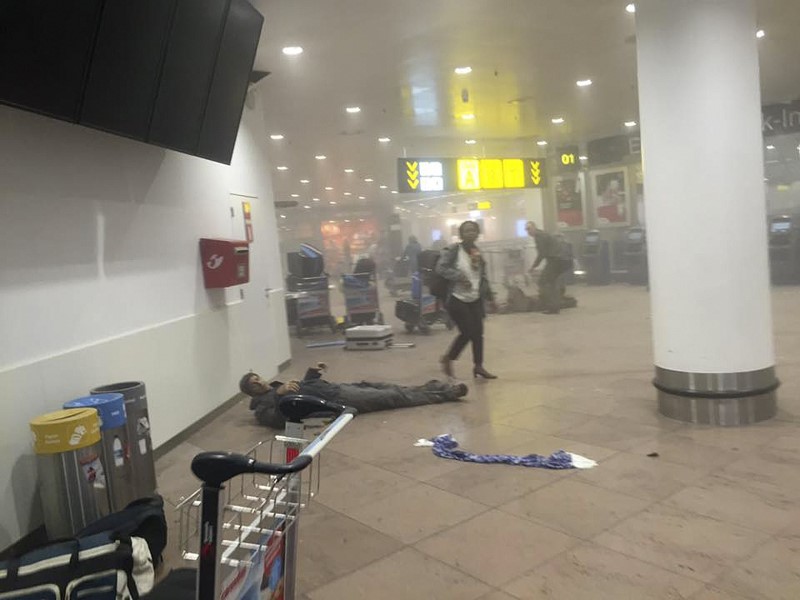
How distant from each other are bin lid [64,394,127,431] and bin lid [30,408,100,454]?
170mm

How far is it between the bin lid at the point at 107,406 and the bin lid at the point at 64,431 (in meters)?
0.17

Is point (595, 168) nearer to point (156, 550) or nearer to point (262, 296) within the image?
point (262, 296)

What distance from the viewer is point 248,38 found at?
5.54m

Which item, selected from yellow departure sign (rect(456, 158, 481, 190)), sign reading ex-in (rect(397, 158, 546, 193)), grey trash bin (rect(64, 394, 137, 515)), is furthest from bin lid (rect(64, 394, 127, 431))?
yellow departure sign (rect(456, 158, 481, 190))

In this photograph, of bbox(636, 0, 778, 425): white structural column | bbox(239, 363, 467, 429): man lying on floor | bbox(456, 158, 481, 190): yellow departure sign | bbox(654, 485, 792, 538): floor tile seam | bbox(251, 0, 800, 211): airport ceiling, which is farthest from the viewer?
bbox(456, 158, 481, 190): yellow departure sign

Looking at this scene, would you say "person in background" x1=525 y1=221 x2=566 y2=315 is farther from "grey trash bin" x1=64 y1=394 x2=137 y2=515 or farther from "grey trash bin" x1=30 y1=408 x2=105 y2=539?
"grey trash bin" x1=30 y1=408 x2=105 y2=539

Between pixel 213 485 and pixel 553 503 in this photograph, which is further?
pixel 553 503

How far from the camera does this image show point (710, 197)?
15.4 ft

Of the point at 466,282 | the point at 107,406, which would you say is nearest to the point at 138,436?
the point at 107,406

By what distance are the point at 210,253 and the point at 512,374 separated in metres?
3.45

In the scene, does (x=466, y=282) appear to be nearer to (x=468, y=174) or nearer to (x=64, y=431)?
(x=64, y=431)

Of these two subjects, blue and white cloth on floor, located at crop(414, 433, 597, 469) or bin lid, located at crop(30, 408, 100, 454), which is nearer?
bin lid, located at crop(30, 408, 100, 454)

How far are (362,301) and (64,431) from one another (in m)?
8.72

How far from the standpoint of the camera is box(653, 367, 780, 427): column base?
15.7 feet
